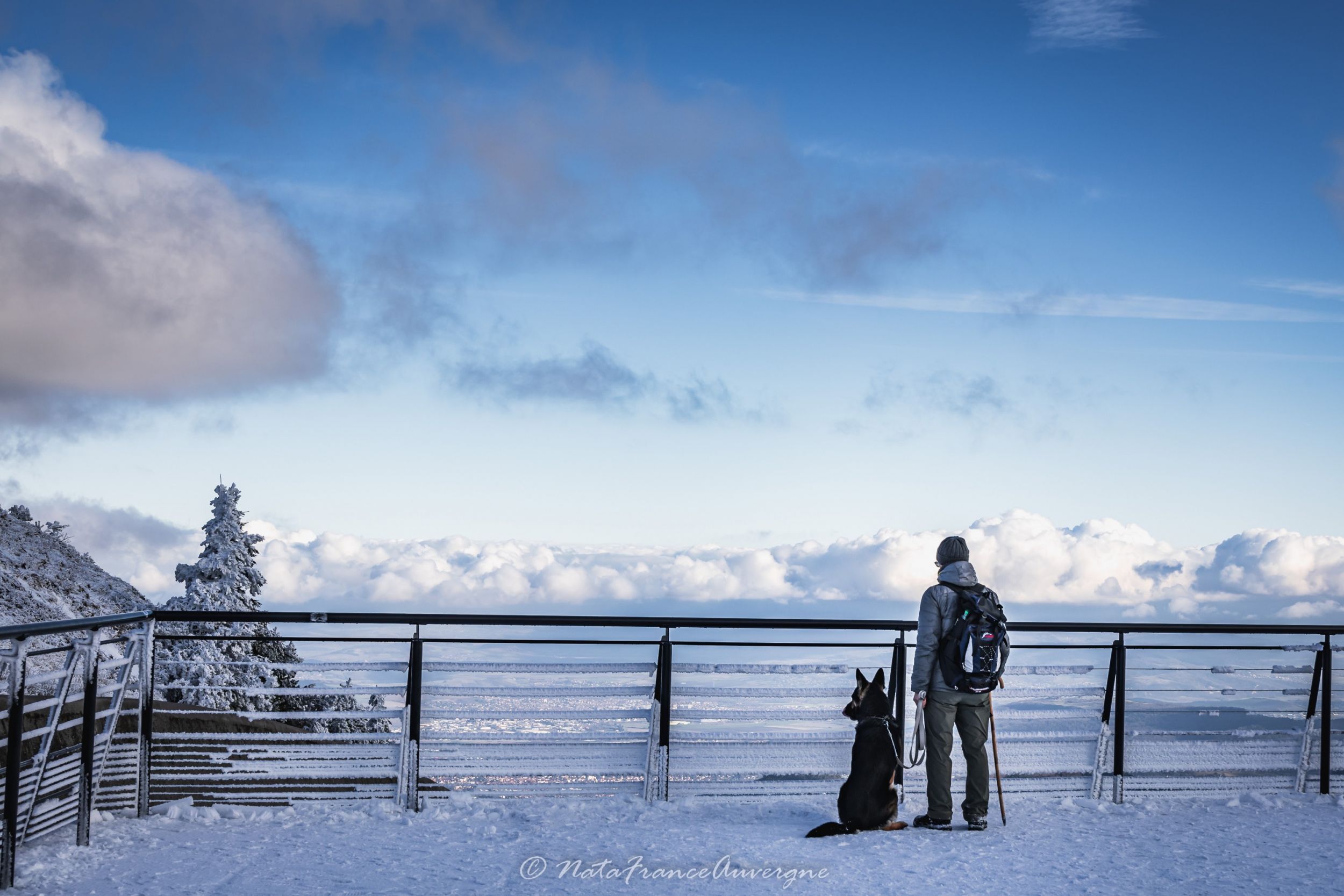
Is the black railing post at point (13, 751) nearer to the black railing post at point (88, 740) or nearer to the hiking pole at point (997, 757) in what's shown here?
the black railing post at point (88, 740)

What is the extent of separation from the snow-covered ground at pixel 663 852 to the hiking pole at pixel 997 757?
0.30 feet

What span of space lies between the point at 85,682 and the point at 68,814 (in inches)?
33.8

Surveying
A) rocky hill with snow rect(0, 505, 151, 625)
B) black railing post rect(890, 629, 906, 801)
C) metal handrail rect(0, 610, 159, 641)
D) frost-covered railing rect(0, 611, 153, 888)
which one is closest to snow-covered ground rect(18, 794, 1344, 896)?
frost-covered railing rect(0, 611, 153, 888)

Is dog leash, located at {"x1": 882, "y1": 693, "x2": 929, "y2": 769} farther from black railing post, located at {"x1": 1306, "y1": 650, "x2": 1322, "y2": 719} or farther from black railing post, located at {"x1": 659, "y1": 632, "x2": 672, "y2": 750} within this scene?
black railing post, located at {"x1": 1306, "y1": 650, "x2": 1322, "y2": 719}

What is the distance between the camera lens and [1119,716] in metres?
7.65

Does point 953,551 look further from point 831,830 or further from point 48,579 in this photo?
point 48,579

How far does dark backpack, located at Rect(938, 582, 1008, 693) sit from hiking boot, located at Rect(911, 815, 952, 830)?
0.86 metres

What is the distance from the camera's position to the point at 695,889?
17.4 feet

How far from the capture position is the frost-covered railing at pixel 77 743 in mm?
5230

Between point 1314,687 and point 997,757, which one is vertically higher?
point 1314,687

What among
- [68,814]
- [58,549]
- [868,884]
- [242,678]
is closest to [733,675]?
[868,884]

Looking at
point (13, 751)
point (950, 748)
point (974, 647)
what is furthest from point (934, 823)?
point (13, 751)

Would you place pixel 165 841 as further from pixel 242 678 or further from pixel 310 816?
pixel 242 678

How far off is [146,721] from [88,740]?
73 cm
